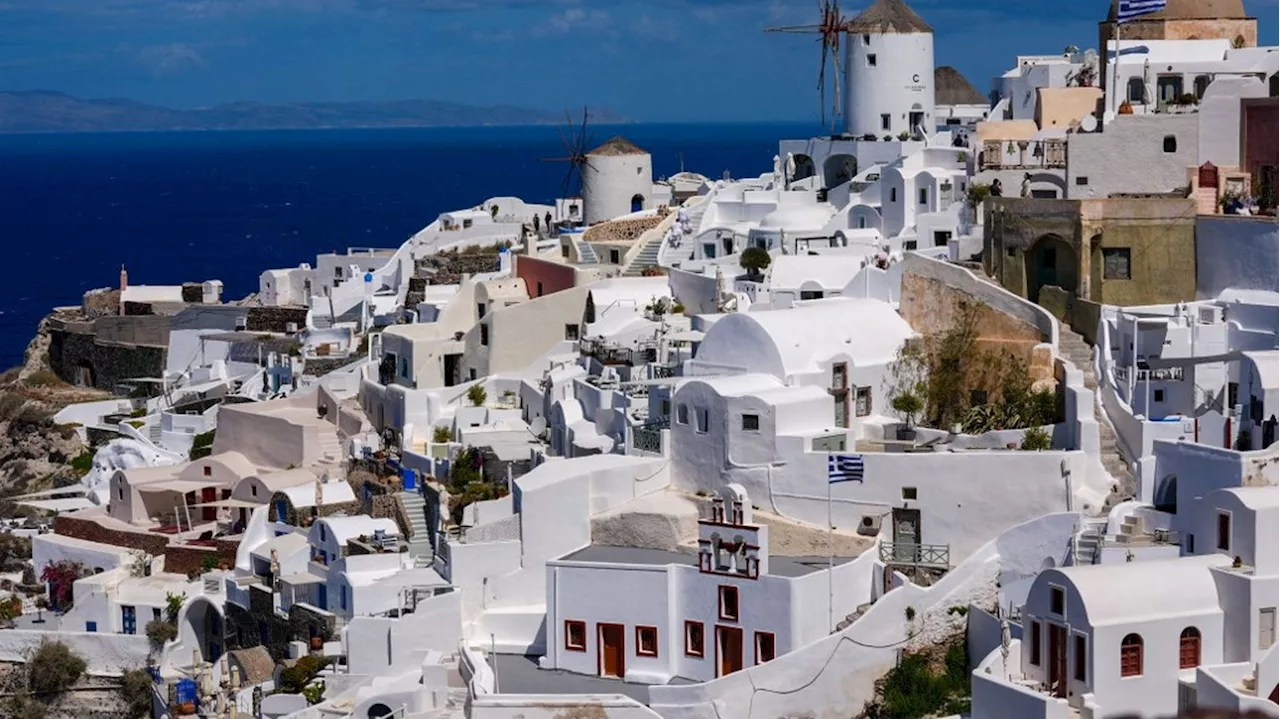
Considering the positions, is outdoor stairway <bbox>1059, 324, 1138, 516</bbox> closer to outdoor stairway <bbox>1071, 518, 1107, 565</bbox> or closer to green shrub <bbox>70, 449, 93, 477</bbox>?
outdoor stairway <bbox>1071, 518, 1107, 565</bbox>

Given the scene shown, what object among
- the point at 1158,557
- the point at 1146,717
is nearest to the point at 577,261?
the point at 1158,557

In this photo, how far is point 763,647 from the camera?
3334 cm

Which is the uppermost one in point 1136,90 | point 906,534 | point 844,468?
point 1136,90

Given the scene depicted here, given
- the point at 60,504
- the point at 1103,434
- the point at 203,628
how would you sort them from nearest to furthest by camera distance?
the point at 1103,434, the point at 203,628, the point at 60,504

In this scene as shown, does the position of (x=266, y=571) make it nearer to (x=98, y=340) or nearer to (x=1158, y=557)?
(x=1158, y=557)

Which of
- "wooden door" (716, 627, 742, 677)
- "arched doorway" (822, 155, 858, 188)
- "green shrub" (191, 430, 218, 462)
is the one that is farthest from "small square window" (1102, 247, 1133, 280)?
"green shrub" (191, 430, 218, 462)

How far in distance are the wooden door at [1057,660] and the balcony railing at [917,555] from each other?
519cm

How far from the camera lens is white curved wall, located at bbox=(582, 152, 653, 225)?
59250mm

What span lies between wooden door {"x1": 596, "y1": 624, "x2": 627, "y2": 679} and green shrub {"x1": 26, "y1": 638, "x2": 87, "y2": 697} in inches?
449

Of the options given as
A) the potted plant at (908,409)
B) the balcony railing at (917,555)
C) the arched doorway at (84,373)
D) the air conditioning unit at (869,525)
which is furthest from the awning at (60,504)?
the balcony railing at (917,555)

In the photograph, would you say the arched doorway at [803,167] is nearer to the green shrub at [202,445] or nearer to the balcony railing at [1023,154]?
the balcony railing at [1023,154]

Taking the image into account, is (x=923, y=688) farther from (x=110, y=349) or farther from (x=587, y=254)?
(x=110, y=349)

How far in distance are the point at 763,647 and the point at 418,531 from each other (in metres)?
8.77

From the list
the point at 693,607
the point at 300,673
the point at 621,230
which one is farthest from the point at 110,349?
the point at 693,607
